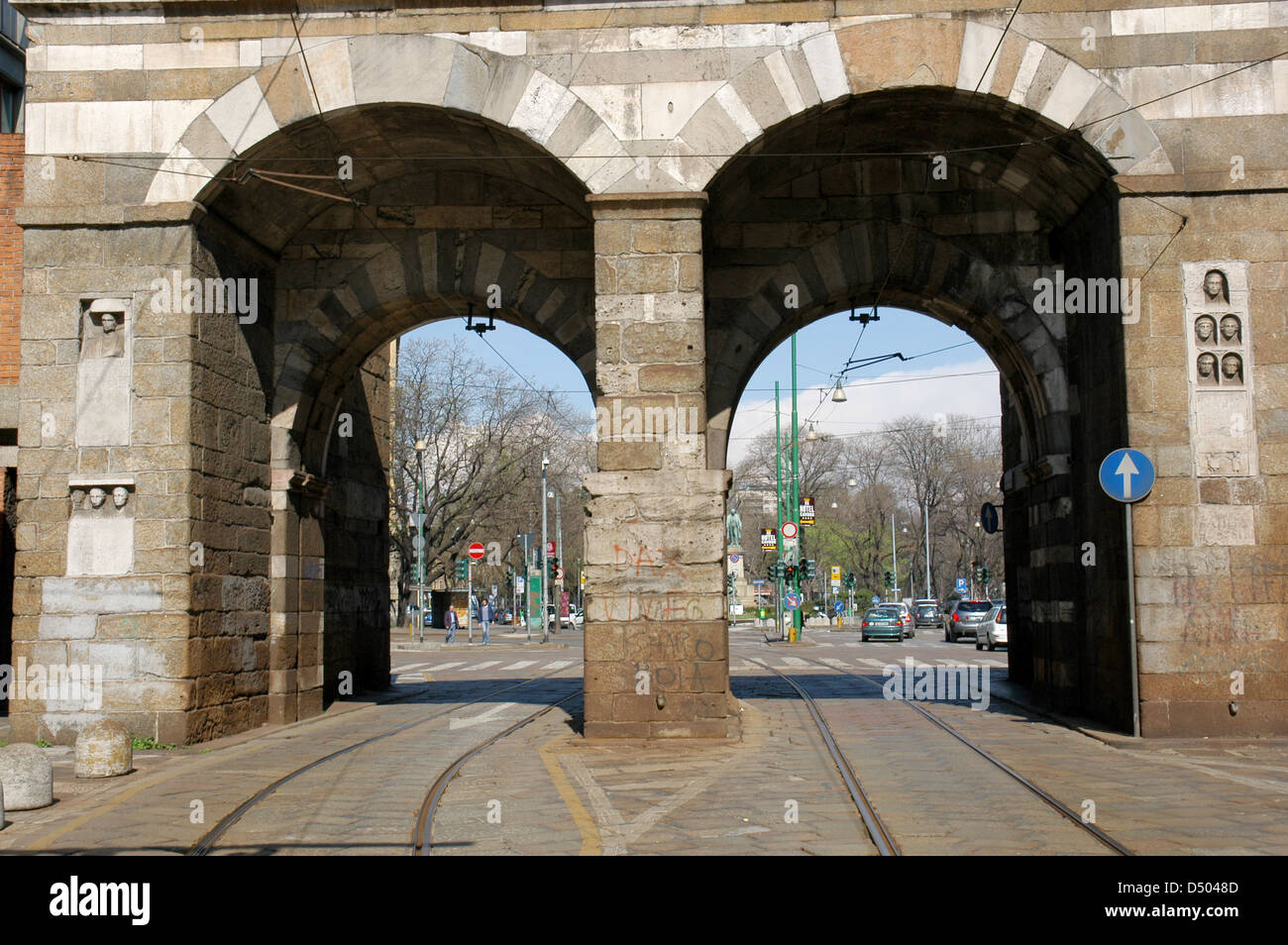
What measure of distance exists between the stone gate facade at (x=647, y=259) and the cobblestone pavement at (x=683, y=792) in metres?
0.78

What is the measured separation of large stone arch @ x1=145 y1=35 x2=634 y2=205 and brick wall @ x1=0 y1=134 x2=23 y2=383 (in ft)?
11.1

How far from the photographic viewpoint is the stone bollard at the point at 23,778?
8109 mm

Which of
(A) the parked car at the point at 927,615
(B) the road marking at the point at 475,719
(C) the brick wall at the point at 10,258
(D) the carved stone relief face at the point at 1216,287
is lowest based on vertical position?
(A) the parked car at the point at 927,615

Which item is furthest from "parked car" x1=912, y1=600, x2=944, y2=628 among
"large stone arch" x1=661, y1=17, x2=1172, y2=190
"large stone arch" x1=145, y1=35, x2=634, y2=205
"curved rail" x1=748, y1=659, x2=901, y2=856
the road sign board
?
"large stone arch" x1=145, y1=35, x2=634, y2=205

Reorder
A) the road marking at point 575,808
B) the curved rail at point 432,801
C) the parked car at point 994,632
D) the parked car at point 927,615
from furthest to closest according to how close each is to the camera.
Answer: the parked car at point 927,615
the parked car at point 994,632
the curved rail at point 432,801
the road marking at point 575,808

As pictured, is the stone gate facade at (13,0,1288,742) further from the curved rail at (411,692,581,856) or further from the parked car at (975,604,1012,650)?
the parked car at (975,604,1012,650)

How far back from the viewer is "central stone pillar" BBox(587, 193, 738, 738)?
11.1 m

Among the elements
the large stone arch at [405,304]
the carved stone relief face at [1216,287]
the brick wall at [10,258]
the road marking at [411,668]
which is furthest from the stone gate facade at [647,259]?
the road marking at [411,668]

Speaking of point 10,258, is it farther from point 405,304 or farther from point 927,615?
point 927,615

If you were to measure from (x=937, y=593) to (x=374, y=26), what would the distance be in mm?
72741

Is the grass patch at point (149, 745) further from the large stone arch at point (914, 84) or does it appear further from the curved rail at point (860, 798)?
the large stone arch at point (914, 84)

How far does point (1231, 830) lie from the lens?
6922mm

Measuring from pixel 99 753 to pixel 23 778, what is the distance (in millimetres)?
1379
